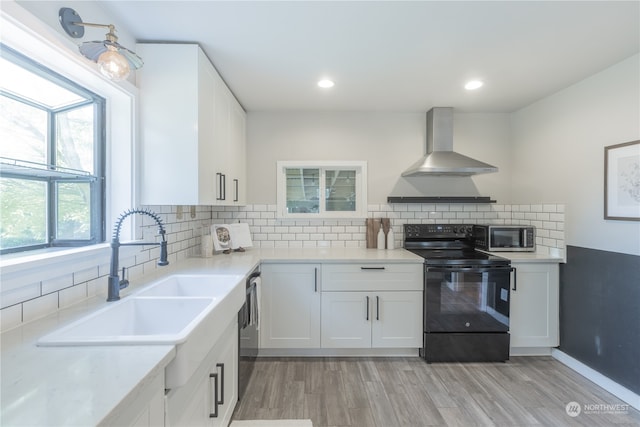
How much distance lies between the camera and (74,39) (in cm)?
134

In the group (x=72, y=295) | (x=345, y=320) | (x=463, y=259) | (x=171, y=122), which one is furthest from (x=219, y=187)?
(x=463, y=259)

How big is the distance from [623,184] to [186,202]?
9.77 feet

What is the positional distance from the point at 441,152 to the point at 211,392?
2817mm

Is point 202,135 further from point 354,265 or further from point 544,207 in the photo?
point 544,207

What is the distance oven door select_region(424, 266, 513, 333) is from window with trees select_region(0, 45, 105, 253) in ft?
8.11

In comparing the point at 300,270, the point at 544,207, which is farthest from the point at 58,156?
the point at 544,207

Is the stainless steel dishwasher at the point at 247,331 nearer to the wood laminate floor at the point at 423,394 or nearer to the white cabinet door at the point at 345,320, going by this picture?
the wood laminate floor at the point at 423,394

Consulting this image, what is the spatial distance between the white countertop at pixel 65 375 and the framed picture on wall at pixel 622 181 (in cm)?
284

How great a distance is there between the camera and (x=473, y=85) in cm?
249

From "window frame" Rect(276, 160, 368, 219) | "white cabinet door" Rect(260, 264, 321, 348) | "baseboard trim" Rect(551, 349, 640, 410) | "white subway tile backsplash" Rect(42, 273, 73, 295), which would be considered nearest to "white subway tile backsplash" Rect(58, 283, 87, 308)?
"white subway tile backsplash" Rect(42, 273, 73, 295)

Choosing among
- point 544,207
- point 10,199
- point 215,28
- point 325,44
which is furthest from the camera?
point 544,207

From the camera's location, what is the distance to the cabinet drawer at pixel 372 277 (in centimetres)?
258

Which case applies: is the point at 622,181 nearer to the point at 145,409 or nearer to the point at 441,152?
the point at 441,152

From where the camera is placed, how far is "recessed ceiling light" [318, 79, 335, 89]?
2402 mm
